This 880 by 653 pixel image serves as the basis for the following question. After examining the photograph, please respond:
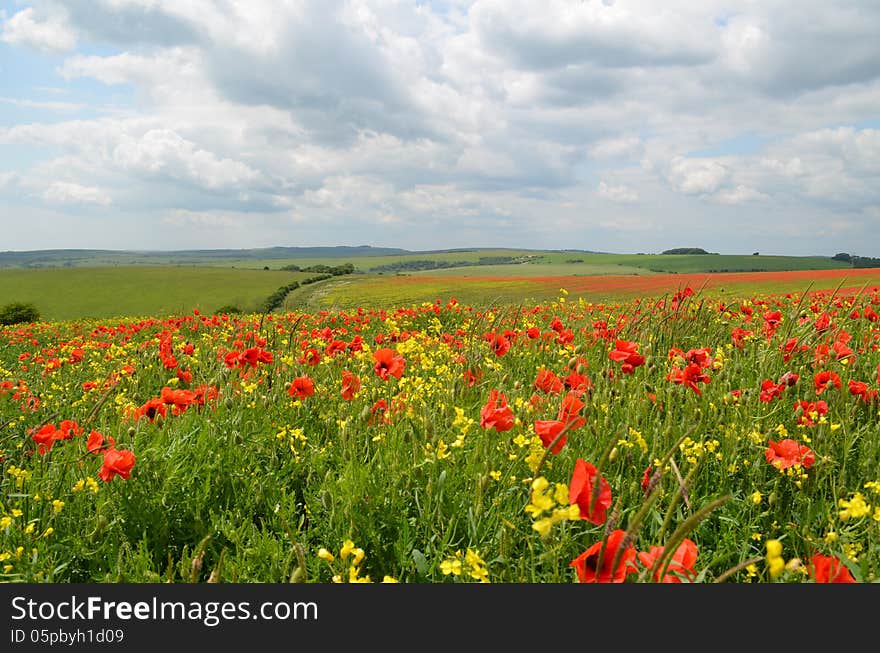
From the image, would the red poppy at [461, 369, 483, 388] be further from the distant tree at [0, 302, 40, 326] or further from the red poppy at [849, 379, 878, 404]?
the distant tree at [0, 302, 40, 326]

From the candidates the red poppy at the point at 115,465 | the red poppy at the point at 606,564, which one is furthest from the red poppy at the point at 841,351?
the red poppy at the point at 115,465

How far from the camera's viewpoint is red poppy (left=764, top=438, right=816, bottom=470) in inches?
104

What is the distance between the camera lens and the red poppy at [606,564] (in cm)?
137

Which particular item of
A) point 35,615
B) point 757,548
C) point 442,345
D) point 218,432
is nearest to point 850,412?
point 757,548

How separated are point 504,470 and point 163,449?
1764mm

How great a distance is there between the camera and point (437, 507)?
2.47 metres

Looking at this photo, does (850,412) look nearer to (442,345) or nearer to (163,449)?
(442,345)

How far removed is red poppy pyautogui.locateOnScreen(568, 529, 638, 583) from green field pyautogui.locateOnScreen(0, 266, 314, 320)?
52.3m

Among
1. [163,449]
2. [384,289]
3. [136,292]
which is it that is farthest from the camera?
[136,292]

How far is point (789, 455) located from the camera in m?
2.72

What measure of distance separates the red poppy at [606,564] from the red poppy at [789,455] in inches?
59.9

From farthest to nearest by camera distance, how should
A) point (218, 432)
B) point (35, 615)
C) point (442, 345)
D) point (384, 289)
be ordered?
point (384, 289)
point (442, 345)
point (218, 432)
point (35, 615)

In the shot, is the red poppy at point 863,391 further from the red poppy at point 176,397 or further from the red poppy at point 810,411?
the red poppy at point 176,397

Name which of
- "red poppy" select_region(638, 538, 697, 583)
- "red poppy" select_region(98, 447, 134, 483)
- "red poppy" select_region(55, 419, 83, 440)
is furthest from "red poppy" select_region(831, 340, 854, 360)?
"red poppy" select_region(55, 419, 83, 440)
